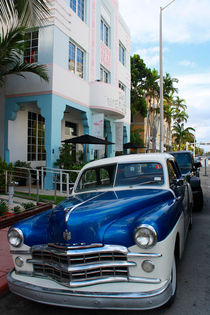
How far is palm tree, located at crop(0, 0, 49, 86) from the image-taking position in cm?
621

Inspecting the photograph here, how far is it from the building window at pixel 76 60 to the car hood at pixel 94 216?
35.7ft

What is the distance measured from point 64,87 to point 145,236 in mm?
10511

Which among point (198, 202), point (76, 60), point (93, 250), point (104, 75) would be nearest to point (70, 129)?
point (104, 75)

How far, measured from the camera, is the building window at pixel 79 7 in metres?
13.3

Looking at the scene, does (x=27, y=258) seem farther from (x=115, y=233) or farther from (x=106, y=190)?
(x=106, y=190)

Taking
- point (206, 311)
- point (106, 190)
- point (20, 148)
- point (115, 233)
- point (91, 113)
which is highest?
point (91, 113)

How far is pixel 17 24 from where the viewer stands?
754 cm

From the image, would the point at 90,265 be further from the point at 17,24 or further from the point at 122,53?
the point at 122,53

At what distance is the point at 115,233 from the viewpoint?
2756 mm

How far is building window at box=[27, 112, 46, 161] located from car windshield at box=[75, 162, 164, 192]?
943cm

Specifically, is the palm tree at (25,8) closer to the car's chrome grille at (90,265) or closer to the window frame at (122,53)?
the car's chrome grille at (90,265)

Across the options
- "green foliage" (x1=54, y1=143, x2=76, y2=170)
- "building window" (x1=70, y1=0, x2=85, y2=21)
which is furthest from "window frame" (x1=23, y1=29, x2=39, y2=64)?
"green foliage" (x1=54, y1=143, x2=76, y2=170)

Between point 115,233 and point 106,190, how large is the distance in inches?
55.8

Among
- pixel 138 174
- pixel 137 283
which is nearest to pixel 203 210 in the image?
pixel 138 174
